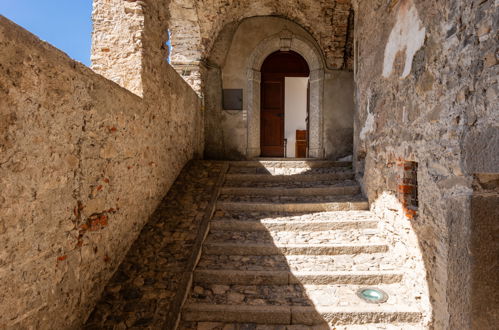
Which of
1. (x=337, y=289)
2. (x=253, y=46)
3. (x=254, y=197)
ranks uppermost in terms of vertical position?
(x=253, y=46)

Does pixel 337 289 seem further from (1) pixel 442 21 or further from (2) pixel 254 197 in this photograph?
(1) pixel 442 21

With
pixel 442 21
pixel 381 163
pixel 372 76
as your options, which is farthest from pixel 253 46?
pixel 442 21

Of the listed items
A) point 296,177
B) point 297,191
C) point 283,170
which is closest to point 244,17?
point 283,170

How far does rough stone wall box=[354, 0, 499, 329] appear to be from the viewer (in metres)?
1.82

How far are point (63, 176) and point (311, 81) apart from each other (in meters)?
5.94

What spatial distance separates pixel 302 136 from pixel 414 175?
10139 mm

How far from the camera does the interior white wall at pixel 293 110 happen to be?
1388 cm

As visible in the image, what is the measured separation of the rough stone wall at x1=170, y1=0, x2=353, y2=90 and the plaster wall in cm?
18

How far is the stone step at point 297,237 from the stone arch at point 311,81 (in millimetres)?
3363

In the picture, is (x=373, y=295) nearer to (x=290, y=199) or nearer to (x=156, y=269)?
(x=290, y=199)

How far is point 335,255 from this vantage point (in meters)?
3.31

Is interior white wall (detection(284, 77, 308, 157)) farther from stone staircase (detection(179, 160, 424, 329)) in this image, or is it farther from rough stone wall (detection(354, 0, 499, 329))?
rough stone wall (detection(354, 0, 499, 329))

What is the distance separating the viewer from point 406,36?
2963 mm

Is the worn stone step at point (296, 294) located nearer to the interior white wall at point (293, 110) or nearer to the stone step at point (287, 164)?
the stone step at point (287, 164)
